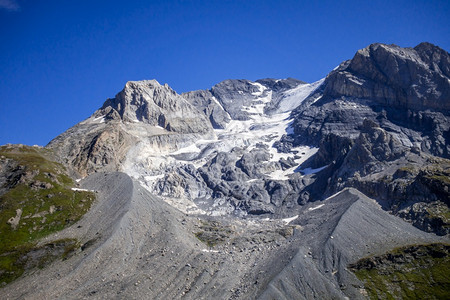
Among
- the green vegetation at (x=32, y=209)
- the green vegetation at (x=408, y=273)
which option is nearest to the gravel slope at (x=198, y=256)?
the green vegetation at (x=408, y=273)

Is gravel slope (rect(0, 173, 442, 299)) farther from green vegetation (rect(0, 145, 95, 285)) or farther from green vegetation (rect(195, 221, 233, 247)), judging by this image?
green vegetation (rect(0, 145, 95, 285))

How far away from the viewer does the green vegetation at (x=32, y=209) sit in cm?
9916

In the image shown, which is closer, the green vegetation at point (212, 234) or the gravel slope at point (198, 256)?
the gravel slope at point (198, 256)

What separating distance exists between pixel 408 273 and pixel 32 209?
105 meters

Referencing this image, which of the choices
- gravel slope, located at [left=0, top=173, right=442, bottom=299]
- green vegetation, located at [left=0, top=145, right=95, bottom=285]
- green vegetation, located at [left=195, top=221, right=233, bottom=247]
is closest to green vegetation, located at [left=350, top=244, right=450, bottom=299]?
gravel slope, located at [left=0, top=173, right=442, bottom=299]

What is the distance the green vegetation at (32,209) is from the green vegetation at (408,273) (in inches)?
2966

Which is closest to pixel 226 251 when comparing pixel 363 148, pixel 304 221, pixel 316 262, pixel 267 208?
pixel 316 262

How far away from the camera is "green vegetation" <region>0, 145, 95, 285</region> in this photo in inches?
3904

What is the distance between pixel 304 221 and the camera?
14238cm

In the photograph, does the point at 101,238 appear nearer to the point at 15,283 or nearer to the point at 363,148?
the point at 15,283

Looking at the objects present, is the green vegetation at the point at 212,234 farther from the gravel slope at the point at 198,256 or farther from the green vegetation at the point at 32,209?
the green vegetation at the point at 32,209

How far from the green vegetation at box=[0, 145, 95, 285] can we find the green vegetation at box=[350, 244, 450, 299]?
7535cm

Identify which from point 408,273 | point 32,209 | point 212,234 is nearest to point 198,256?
point 212,234

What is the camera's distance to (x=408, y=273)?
91.6 m
